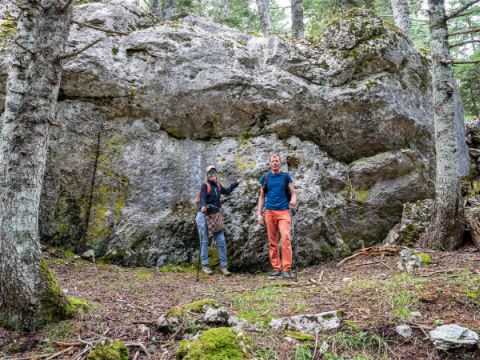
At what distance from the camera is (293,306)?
158 inches

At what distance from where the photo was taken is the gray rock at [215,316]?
3.46m

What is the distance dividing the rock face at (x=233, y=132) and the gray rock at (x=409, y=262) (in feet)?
7.53

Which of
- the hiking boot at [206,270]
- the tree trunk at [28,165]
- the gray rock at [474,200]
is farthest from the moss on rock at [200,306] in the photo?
the gray rock at [474,200]

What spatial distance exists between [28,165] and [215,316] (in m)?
2.70

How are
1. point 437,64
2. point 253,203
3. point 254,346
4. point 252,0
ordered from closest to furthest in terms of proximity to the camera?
point 254,346 < point 437,64 < point 253,203 < point 252,0

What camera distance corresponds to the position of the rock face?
747 centimetres

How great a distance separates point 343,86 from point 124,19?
6.55 metres

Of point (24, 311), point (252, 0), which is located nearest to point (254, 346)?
point (24, 311)

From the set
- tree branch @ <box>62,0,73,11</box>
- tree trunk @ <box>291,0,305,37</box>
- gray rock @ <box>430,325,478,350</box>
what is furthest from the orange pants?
tree trunk @ <box>291,0,305,37</box>

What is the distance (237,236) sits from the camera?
7602 millimetres

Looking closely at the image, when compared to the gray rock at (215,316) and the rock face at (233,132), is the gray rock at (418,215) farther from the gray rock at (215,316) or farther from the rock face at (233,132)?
the gray rock at (215,316)

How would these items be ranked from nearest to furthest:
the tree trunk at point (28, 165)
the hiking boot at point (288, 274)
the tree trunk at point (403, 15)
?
the tree trunk at point (28, 165), the hiking boot at point (288, 274), the tree trunk at point (403, 15)

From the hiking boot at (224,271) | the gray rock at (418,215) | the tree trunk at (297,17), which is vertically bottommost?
the hiking boot at (224,271)

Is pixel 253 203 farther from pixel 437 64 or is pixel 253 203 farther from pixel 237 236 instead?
pixel 437 64
